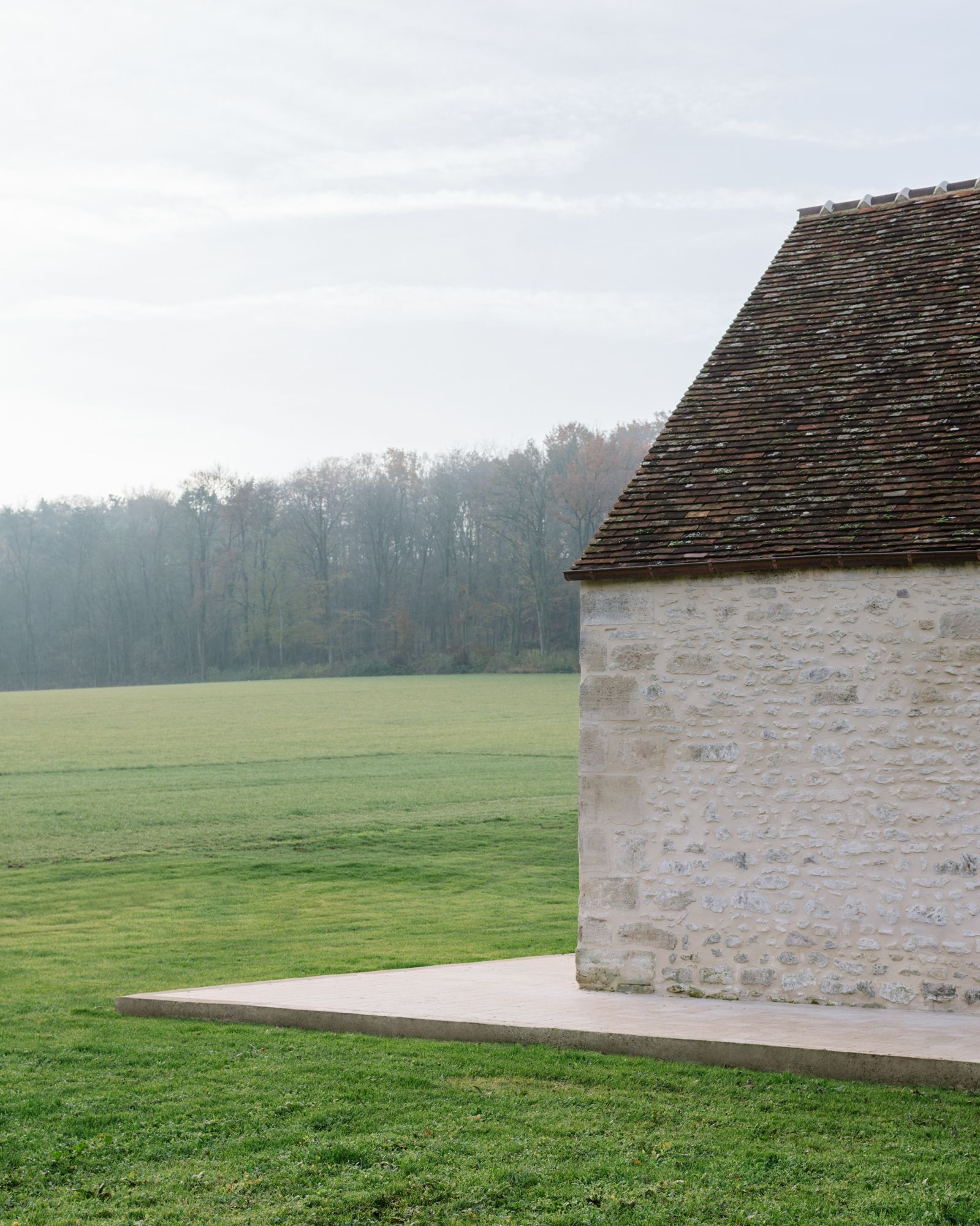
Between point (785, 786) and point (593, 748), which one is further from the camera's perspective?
point (593, 748)

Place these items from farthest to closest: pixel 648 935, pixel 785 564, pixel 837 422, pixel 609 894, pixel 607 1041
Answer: pixel 837 422
pixel 609 894
pixel 648 935
pixel 785 564
pixel 607 1041

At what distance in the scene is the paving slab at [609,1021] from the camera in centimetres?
712

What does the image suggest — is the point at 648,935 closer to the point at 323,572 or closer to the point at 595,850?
the point at 595,850

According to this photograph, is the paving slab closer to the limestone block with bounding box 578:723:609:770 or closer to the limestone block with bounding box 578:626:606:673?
the limestone block with bounding box 578:723:609:770

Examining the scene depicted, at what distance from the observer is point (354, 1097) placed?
6848 millimetres

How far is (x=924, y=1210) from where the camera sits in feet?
17.2

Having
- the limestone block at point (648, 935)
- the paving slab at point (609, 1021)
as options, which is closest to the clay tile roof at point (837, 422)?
the limestone block at point (648, 935)

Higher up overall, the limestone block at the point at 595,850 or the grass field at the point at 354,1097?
the limestone block at the point at 595,850

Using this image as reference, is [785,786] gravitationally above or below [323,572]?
below

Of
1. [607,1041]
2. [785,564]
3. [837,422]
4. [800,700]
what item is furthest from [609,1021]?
[837,422]

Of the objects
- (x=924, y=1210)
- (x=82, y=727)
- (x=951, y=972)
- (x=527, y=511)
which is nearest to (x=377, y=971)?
(x=951, y=972)

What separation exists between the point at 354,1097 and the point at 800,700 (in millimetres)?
4237

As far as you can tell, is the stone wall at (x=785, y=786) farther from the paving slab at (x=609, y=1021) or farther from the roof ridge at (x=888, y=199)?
the roof ridge at (x=888, y=199)

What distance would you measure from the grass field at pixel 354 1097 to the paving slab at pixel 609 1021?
7.7 inches
